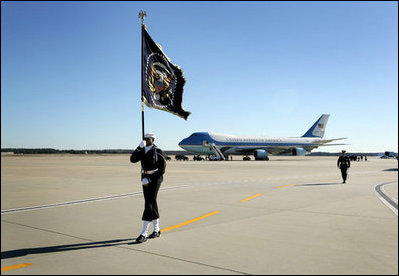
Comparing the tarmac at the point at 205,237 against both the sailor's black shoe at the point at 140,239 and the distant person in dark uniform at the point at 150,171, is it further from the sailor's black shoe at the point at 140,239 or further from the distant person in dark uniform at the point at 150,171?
the distant person in dark uniform at the point at 150,171

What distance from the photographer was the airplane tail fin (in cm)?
8111

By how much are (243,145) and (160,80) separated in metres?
53.5

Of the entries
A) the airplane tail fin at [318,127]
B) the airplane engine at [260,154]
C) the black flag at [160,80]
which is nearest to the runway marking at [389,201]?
the black flag at [160,80]

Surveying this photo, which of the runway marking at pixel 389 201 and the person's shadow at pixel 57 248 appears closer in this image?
the person's shadow at pixel 57 248

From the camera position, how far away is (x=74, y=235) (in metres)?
6.82

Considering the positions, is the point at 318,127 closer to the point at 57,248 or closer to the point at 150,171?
the point at 150,171

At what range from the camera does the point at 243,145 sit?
6322 centimetres

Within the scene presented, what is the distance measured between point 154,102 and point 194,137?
162 feet

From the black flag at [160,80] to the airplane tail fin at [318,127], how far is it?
74.4m

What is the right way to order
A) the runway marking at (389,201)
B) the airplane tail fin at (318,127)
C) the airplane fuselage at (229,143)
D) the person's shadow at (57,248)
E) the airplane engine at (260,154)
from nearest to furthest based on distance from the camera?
the person's shadow at (57,248), the runway marking at (389,201), the airplane fuselage at (229,143), the airplane engine at (260,154), the airplane tail fin at (318,127)

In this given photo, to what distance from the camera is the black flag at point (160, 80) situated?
9.78 m

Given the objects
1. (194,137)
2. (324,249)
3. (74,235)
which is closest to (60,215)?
(74,235)

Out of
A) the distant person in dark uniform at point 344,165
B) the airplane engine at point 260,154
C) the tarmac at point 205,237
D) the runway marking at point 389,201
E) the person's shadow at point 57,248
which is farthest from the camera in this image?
the airplane engine at point 260,154

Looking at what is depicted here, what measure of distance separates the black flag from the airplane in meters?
47.5
